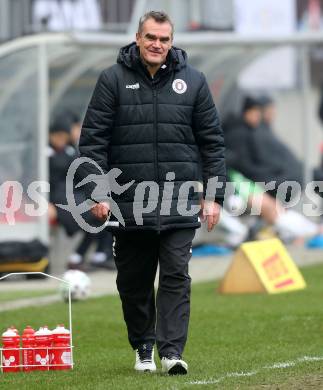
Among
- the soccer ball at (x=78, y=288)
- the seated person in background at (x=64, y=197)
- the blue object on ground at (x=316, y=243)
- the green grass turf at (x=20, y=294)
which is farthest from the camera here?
the blue object on ground at (x=316, y=243)

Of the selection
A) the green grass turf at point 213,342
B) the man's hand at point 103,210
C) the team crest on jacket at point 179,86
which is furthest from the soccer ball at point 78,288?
the team crest on jacket at point 179,86

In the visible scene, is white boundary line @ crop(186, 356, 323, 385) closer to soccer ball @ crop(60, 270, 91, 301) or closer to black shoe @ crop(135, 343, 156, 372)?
black shoe @ crop(135, 343, 156, 372)

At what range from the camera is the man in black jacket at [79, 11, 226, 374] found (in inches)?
359

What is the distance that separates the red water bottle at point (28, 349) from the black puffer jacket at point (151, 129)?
3.37 feet

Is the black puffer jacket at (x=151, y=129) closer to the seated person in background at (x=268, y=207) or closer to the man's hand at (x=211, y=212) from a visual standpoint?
the man's hand at (x=211, y=212)

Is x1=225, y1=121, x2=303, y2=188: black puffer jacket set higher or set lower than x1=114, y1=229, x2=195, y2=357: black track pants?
lower

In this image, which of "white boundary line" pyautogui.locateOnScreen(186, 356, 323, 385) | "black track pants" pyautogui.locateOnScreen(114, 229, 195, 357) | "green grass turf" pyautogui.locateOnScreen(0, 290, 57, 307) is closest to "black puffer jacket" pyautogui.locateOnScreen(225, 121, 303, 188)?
"green grass turf" pyautogui.locateOnScreen(0, 290, 57, 307)

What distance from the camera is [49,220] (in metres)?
20.0

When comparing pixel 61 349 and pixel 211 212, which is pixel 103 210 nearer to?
pixel 211 212

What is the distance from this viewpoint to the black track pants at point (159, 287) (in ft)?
29.9

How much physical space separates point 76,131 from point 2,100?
3.57ft

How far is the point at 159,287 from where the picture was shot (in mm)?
9234

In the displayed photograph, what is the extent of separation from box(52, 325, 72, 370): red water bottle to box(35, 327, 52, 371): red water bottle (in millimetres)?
40

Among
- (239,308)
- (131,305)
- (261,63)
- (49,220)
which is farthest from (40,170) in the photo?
(261,63)
